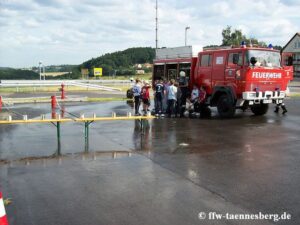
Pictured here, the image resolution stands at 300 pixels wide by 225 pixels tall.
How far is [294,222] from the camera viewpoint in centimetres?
480

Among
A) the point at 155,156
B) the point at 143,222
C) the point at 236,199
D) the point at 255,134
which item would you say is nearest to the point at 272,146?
the point at 255,134

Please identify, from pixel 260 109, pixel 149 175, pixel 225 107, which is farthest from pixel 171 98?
pixel 149 175

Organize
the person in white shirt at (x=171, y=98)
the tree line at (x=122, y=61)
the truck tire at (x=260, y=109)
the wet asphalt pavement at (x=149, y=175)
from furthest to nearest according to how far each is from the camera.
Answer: the tree line at (x=122, y=61) < the truck tire at (x=260, y=109) < the person in white shirt at (x=171, y=98) < the wet asphalt pavement at (x=149, y=175)

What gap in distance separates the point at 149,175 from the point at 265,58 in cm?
944

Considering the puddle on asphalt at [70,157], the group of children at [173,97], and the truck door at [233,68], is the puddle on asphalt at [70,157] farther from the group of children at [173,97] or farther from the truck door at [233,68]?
the group of children at [173,97]

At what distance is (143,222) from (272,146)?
562cm

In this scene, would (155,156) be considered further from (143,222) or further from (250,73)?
(250,73)

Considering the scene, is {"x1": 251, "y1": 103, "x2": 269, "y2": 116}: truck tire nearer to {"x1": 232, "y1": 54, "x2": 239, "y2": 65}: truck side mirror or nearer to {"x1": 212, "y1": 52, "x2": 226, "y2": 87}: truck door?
{"x1": 212, "y1": 52, "x2": 226, "y2": 87}: truck door

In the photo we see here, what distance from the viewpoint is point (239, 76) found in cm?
1426

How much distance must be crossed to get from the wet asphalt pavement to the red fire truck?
257cm

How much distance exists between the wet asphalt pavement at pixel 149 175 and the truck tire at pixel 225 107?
8.63ft

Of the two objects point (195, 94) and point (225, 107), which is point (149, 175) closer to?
point (225, 107)

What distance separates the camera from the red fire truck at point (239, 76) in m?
14.1

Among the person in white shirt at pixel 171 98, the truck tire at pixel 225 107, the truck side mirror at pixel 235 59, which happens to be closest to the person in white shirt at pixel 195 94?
the person in white shirt at pixel 171 98
